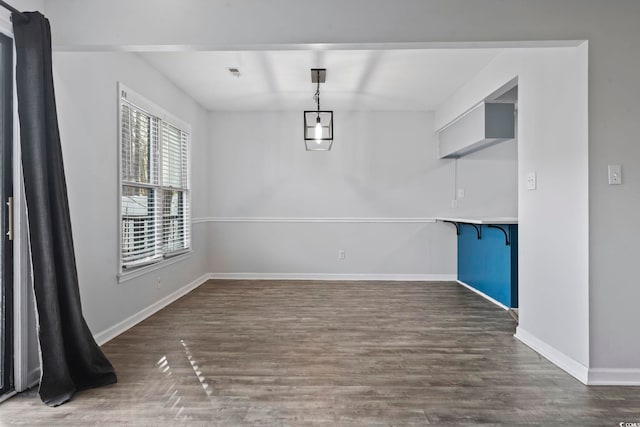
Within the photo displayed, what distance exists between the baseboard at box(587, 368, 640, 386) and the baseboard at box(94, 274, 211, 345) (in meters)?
3.49

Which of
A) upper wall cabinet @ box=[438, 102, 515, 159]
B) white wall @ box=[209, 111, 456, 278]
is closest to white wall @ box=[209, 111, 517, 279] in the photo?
white wall @ box=[209, 111, 456, 278]

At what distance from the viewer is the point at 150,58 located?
3604mm

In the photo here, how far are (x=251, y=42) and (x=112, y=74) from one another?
1.54 m

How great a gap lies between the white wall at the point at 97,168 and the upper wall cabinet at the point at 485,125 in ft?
11.5

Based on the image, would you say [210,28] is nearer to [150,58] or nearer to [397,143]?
[150,58]

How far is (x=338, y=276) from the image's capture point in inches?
222

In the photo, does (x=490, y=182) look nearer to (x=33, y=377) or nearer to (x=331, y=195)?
(x=331, y=195)

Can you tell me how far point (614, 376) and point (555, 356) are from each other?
354mm

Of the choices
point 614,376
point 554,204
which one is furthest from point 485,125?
point 614,376

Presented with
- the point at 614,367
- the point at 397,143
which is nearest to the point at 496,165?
the point at 397,143

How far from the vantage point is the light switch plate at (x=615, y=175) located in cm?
233

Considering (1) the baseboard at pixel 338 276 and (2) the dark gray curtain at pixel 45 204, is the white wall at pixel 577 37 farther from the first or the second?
(1) the baseboard at pixel 338 276

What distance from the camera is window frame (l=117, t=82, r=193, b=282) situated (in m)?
3.27

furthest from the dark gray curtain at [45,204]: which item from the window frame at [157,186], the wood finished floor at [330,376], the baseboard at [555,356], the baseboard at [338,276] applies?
the baseboard at [338,276]
